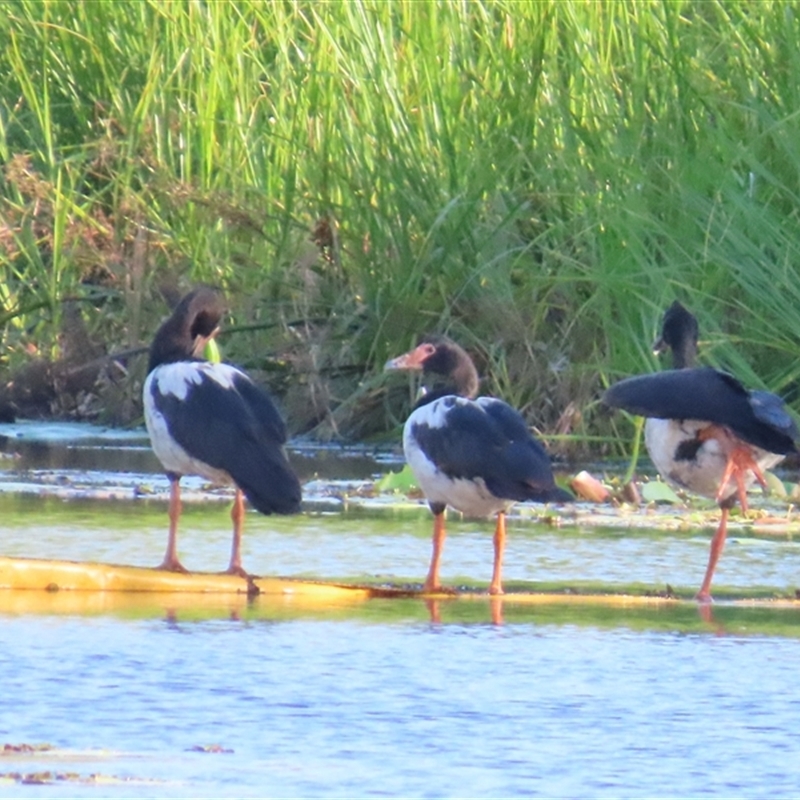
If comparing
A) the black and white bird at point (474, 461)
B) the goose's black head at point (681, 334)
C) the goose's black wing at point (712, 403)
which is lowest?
the black and white bird at point (474, 461)

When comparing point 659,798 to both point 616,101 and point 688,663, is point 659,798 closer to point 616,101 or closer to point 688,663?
point 688,663

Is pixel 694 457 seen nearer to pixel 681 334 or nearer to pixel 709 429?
pixel 709 429

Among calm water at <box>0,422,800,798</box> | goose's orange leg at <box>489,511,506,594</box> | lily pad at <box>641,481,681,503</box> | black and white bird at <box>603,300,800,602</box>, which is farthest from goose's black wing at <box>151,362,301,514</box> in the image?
lily pad at <box>641,481,681,503</box>

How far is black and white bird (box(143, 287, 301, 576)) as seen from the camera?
7312mm

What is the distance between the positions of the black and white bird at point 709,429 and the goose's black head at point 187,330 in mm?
1560

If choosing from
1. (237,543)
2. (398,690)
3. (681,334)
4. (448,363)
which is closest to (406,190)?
(681,334)

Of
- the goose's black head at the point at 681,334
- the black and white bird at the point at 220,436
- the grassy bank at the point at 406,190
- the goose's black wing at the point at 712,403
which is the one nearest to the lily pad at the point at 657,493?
the grassy bank at the point at 406,190

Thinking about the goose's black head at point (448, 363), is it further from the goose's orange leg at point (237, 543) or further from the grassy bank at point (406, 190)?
the grassy bank at point (406, 190)

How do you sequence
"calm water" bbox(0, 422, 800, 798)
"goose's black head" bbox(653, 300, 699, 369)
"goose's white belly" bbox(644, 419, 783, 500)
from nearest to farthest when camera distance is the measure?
"calm water" bbox(0, 422, 800, 798) → "goose's white belly" bbox(644, 419, 783, 500) → "goose's black head" bbox(653, 300, 699, 369)

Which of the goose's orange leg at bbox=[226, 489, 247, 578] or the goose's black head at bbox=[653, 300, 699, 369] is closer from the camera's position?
the goose's orange leg at bbox=[226, 489, 247, 578]

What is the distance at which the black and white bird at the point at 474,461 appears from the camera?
732 cm

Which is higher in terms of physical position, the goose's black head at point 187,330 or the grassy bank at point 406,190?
the grassy bank at point 406,190

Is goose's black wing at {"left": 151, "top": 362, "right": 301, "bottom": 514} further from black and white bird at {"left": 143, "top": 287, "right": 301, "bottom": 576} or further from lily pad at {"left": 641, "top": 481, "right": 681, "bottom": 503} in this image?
lily pad at {"left": 641, "top": 481, "right": 681, "bottom": 503}

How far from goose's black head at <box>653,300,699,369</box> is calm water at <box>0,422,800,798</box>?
98 cm
